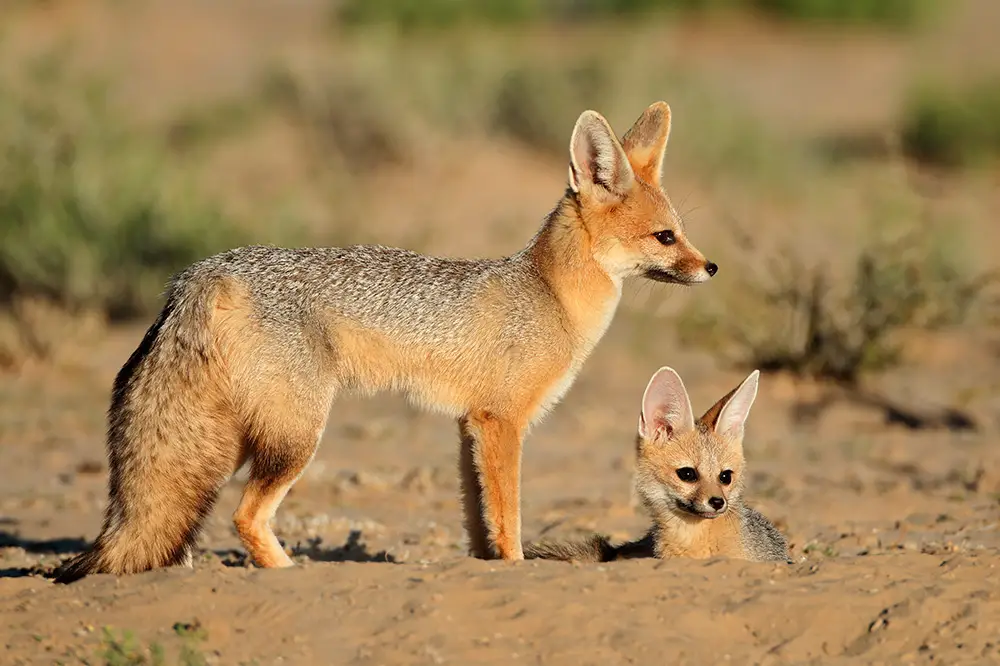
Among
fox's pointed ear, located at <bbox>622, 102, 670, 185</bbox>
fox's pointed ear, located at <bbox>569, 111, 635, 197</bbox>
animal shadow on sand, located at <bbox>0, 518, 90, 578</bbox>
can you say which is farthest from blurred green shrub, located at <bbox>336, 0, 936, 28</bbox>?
fox's pointed ear, located at <bbox>569, 111, 635, 197</bbox>

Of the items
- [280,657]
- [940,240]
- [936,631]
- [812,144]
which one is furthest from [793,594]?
[812,144]

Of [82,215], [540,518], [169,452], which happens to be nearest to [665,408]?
[540,518]

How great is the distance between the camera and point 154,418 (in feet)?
17.6

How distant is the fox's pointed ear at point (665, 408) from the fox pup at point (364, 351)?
36cm

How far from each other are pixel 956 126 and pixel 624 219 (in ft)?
47.1

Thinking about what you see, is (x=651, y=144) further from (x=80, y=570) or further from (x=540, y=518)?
(x=80, y=570)

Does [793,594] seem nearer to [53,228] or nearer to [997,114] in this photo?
[53,228]

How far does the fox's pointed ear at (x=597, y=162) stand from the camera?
19.3 ft

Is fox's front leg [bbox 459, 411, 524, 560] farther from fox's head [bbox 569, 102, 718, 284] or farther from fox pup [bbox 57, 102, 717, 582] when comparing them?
fox's head [bbox 569, 102, 718, 284]

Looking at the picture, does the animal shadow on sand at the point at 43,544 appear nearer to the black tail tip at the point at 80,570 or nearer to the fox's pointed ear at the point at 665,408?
the black tail tip at the point at 80,570

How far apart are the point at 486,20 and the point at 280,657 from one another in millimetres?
23736

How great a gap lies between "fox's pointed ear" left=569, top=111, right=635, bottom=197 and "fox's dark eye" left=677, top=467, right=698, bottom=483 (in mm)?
1204

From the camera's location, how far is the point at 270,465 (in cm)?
541

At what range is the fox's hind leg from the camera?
5387 millimetres
